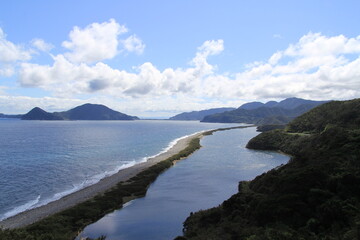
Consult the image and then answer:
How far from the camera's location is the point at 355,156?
35.1 meters

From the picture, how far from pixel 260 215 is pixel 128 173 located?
42385 mm

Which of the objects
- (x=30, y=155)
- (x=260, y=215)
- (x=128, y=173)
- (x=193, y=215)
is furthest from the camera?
(x=30, y=155)

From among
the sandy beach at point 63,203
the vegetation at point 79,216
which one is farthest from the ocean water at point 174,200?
the sandy beach at point 63,203

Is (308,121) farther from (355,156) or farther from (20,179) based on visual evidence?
(20,179)

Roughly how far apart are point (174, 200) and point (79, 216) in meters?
15.4

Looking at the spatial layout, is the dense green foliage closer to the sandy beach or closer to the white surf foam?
the sandy beach

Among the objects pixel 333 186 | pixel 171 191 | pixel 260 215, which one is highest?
pixel 333 186

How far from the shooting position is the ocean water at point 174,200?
3120 centimetres

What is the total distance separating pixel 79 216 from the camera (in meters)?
34.5

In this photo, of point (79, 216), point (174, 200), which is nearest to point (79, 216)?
point (79, 216)

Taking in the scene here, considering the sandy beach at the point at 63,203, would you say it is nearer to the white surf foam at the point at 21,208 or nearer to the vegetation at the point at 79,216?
the white surf foam at the point at 21,208

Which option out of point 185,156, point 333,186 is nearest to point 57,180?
point 185,156

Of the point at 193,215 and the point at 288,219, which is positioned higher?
the point at 288,219

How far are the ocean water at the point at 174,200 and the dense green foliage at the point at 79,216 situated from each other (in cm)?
141
